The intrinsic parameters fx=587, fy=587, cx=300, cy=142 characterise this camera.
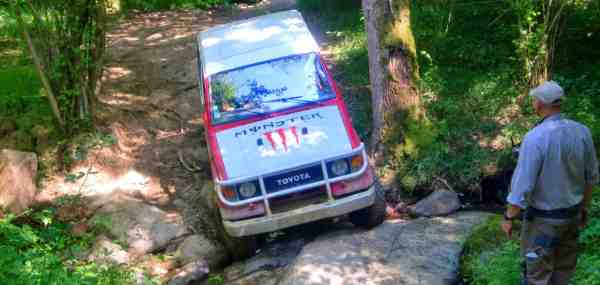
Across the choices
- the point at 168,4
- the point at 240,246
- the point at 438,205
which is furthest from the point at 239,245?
the point at 168,4

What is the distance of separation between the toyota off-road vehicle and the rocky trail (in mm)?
416

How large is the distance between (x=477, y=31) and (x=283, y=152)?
6.57m

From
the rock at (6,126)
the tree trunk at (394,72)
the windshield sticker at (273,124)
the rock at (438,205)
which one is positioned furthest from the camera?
the rock at (6,126)

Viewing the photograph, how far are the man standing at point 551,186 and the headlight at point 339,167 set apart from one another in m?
2.29

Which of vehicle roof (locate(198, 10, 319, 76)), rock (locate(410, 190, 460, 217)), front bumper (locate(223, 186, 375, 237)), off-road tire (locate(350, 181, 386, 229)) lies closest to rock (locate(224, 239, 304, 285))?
front bumper (locate(223, 186, 375, 237))

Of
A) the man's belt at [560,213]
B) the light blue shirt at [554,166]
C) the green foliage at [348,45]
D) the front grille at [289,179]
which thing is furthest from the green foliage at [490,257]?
the green foliage at [348,45]

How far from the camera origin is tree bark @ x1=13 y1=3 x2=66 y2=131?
26.2ft

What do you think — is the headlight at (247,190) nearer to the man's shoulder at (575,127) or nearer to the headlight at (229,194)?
the headlight at (229,194)

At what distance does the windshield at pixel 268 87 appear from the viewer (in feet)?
22.0

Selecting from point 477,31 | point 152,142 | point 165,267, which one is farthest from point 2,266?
point 477,31

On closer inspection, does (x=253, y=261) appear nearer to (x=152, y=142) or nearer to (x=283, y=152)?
(x=283, y=152)

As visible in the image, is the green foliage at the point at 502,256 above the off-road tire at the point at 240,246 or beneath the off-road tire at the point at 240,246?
above

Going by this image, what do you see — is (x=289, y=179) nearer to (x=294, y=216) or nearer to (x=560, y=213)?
(x=294, y=216)

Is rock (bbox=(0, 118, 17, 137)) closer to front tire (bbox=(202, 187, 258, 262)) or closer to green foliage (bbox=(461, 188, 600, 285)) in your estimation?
front tire (bbox=(202, 187, 258, 262))
